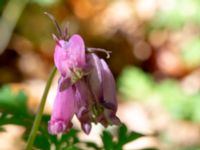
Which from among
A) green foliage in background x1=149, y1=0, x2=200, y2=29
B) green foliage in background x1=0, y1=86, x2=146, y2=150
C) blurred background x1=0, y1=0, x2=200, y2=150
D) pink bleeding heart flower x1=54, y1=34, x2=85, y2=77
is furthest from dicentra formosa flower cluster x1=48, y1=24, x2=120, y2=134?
green foliage in background x1=149, y1=0, x2=200, y2=29

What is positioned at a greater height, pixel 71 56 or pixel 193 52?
pixel 193 52

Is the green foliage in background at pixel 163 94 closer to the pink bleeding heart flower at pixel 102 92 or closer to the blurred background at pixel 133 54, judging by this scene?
the blurred background at pixel 133 54

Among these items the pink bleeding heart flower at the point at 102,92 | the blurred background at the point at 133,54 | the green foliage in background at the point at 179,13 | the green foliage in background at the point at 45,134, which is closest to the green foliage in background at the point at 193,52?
the blurred background at the point at 133,54

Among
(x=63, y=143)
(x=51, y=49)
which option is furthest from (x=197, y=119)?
(x=63, y=143)

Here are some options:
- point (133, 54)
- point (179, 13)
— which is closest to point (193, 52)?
point (179, 13)

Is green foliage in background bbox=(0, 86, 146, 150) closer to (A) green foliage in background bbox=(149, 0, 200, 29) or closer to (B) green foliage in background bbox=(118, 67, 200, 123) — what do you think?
(B) green foliage in background bbox=(118, 67, 200, 123)

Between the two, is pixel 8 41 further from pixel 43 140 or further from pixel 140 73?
pixel 43 140

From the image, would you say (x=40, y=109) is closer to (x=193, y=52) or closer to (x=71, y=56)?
(x=71, y=56)
